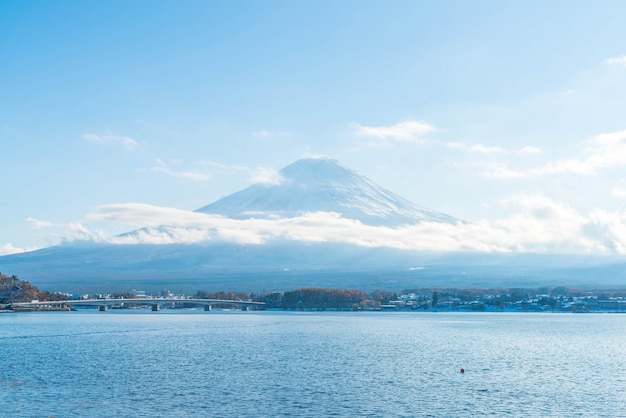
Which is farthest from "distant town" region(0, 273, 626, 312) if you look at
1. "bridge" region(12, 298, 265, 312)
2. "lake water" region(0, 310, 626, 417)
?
A: "lake water" region(0, 310, 626, 417)

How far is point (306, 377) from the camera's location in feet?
123

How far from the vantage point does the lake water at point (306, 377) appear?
29406 mm

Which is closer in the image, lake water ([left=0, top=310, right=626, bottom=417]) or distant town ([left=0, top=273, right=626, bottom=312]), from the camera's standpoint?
lake water ([left=0, top=310, right=626, bottom=417])

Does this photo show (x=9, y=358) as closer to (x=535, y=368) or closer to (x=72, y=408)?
(x=72, y=408)

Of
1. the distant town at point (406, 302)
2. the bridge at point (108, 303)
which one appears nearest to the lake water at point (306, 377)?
the bridge at point (108, 303)

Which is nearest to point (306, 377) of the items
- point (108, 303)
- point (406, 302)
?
point (108, 303)

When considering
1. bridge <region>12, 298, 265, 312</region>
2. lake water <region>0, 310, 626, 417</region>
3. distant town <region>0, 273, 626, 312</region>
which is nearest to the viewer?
lake water <region>0, 310, 626, 417</region>

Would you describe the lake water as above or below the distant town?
below

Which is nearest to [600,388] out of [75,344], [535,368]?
[535,368]

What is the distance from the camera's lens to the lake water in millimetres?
29406

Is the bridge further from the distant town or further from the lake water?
the lake water

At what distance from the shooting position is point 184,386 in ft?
113

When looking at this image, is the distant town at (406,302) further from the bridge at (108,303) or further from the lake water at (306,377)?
the lake water at (306,377)

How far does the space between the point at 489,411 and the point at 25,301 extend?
110 meters
